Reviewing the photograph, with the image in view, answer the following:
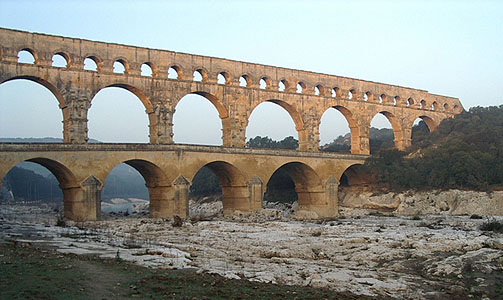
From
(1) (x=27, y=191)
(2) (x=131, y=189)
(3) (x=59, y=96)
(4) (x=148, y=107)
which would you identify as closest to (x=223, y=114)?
(4) (x=148, y=107)

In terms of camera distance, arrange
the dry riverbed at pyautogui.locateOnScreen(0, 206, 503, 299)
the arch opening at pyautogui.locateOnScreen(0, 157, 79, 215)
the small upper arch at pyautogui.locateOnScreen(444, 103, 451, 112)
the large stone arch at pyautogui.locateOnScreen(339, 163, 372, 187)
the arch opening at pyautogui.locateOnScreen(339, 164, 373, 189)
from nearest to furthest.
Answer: the dry riverbed at pyautogui.locateOnScreen(0, 206, 503, 299)
the large stone arch at pyautogui.locateOnScreen(339, 163, 372, 187)
the arch opening at pyautogui.locateOnScreen(339, 164, 373, 189)
the small upper arch at pyautogui.locateOnScreen(444, 103, 451, 112)
the arch opening at pyautogui.locateOnScreen(0, 157, 79, 215)

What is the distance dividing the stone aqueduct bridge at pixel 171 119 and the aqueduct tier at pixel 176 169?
0.06 m

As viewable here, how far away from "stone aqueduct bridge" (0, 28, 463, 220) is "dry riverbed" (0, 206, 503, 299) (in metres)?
7.03

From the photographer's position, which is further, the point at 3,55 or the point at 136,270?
the point at 3,55

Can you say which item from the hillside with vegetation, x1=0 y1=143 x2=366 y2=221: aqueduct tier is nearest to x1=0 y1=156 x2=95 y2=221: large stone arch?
x1=0 y1=143 x2=366 y2=221: aqueduct tier

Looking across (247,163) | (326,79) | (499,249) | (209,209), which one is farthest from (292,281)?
(209,209)

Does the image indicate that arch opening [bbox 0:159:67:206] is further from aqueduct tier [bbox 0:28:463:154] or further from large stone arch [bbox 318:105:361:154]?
large stone arch [bbox 318:105:361:154]

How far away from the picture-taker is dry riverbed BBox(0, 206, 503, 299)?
11.2 metres

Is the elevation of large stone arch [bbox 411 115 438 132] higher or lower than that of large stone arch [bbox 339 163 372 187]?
higher

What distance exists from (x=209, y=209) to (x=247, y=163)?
764 inches

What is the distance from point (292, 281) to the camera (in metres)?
11.1

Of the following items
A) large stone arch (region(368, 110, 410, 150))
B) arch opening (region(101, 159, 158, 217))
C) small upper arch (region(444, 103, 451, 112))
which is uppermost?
small upper arch (region(444, 103, 451, 112))

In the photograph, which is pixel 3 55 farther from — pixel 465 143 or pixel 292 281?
pixel 465 143

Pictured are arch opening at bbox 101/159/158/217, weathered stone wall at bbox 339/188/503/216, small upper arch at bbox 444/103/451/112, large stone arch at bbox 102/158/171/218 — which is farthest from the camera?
small upper arch at bbox 444/103/451/112
